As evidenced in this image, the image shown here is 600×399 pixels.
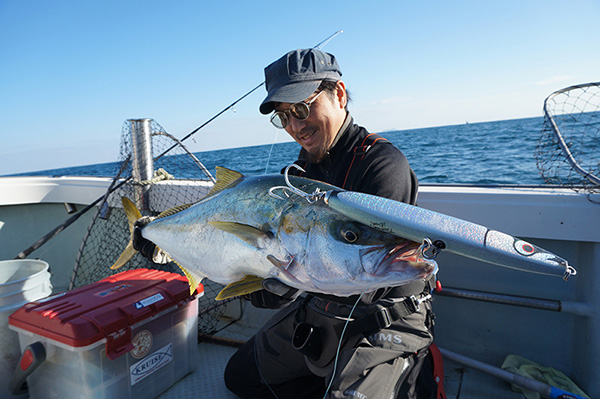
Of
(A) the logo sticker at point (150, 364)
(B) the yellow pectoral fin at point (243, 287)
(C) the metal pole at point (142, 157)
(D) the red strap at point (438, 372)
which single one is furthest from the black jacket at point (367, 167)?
(C) the metal pole at point (142, 157)

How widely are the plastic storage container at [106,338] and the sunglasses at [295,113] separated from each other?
4.62 feet

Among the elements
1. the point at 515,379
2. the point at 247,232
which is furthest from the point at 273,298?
the point at 515,379

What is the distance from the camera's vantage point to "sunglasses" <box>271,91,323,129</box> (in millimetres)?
2107

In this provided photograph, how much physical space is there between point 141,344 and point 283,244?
1622 millimetres

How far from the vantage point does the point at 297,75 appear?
2.05 metres

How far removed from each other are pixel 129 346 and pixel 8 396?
1.18 metres

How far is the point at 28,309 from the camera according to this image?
A: 7.63 feet

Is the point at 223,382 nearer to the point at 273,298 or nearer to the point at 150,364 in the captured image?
the point at 150,364

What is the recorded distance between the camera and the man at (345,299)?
6.36 ft

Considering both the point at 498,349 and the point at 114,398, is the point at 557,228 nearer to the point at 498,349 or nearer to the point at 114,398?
the point at 498,349

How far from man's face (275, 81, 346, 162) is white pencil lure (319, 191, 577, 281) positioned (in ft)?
3.39

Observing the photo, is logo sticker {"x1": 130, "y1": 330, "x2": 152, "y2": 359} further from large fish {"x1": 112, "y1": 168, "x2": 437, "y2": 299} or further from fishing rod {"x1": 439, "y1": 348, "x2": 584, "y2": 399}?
fishing rod {"x1": 439, "y1": 348, "x2": 584, "y2": 399}

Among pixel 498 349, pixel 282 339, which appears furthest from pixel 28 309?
pixel 498 349

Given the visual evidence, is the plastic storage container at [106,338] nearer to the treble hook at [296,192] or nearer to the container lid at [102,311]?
the container lid at [102,311]
